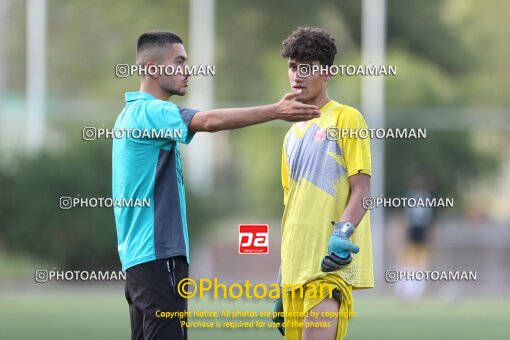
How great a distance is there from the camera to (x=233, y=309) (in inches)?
564

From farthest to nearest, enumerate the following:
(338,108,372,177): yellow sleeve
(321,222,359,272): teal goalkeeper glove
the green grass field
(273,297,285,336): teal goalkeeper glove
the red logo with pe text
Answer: the green grass field < the red logo with pe text < (273,297,285,336): teal goalkeeper glove < (338,108,372,177): yellow sleeve < (321,222,359,272): teal goalkeeper glove

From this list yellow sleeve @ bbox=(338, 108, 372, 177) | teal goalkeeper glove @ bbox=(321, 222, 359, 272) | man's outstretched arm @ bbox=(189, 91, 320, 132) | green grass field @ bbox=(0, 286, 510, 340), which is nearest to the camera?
man's outstretched arm @ bbox=(189, 91, 320, 132)

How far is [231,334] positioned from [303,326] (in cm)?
646

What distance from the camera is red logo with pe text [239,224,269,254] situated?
276 inches

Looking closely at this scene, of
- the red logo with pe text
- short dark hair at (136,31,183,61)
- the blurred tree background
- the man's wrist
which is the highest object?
the blurred tree background

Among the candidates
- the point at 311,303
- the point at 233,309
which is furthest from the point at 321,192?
the point at 233,309

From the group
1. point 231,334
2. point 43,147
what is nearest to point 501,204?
point 43,147

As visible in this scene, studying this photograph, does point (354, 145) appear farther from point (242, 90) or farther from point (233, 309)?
point (242, 90)

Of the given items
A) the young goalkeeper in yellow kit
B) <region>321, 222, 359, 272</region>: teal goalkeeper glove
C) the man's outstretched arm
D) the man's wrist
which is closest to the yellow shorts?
the young goalkeeper in yellow kit

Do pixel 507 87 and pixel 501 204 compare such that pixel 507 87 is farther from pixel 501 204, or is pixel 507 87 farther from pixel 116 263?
pixel 116 263

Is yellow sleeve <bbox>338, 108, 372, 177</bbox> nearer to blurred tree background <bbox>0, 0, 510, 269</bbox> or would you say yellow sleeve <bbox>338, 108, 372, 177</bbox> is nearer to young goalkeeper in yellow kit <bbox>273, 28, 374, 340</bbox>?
young goalkeeper in yellow kit <bbox>273, 28, 374, 340</bbox>

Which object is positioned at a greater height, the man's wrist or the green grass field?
the green grass field

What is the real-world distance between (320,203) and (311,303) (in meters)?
0.55

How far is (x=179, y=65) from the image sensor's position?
6.36 m
